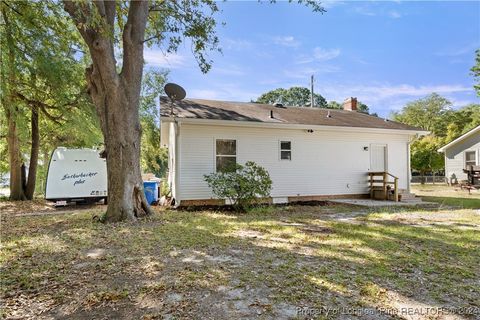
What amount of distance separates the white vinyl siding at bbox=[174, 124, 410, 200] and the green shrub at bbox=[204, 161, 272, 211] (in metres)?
1.05

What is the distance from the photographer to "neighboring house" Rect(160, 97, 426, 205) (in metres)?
10.7

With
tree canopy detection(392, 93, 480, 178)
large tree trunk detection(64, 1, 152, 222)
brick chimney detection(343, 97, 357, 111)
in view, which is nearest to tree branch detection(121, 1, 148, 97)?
large tree trunk detection(64, 1, 152, 222)

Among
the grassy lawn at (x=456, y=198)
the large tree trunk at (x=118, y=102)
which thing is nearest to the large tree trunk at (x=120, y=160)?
the large tree trunk at (x=118, y=102)

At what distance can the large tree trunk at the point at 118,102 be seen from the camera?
7035 millimetres

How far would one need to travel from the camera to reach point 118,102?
7.32 meters

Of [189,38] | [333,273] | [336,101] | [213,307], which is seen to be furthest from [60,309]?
[336,101]

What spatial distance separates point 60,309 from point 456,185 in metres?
24.8

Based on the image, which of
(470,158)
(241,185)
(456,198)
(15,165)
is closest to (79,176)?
(15,165)

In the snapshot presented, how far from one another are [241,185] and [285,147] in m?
3.37

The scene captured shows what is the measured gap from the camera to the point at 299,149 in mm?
12195

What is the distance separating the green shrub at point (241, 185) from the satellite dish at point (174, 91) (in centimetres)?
300

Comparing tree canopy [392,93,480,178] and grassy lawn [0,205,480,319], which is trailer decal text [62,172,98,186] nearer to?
grassy lawn [0,205,480,319]

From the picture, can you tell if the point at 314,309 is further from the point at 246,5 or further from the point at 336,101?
the point at 336,101

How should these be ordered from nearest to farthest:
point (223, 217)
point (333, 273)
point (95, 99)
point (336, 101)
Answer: point (333, 273) → point (95, 99) → point (223, 217) → point (336, 101)
